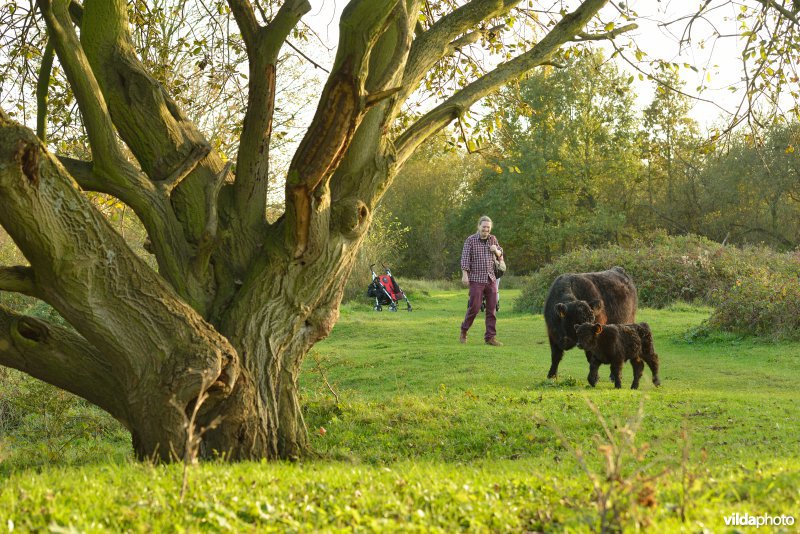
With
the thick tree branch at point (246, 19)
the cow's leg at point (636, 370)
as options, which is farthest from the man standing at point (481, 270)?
the thick tree branch at point (246, 19)

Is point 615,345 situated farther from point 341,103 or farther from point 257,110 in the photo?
point 341,103

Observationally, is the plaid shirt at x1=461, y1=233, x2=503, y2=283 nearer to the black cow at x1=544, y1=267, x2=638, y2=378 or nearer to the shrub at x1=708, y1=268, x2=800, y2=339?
the black cow at x1=544, y1=267, x2=638, y2=378

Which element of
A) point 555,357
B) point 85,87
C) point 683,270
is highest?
point 85,87

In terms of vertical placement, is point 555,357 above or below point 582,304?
below

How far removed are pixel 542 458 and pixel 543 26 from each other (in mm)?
6594

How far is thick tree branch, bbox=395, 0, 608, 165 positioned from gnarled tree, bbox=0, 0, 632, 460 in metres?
0.03

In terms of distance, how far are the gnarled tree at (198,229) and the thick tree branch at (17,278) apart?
12 mm

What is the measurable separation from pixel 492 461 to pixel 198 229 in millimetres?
3508

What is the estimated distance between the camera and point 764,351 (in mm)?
15430

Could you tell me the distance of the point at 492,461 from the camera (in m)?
7.38

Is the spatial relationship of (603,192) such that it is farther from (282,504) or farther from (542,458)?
(282,504)

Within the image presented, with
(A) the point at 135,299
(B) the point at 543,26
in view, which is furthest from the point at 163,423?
(B) the point at 543,26

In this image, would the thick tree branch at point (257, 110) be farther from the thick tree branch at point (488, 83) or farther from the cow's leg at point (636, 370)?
the cow's leg at point (636, 370)

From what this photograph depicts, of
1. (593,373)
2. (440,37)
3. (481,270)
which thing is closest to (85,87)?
(440,37)
